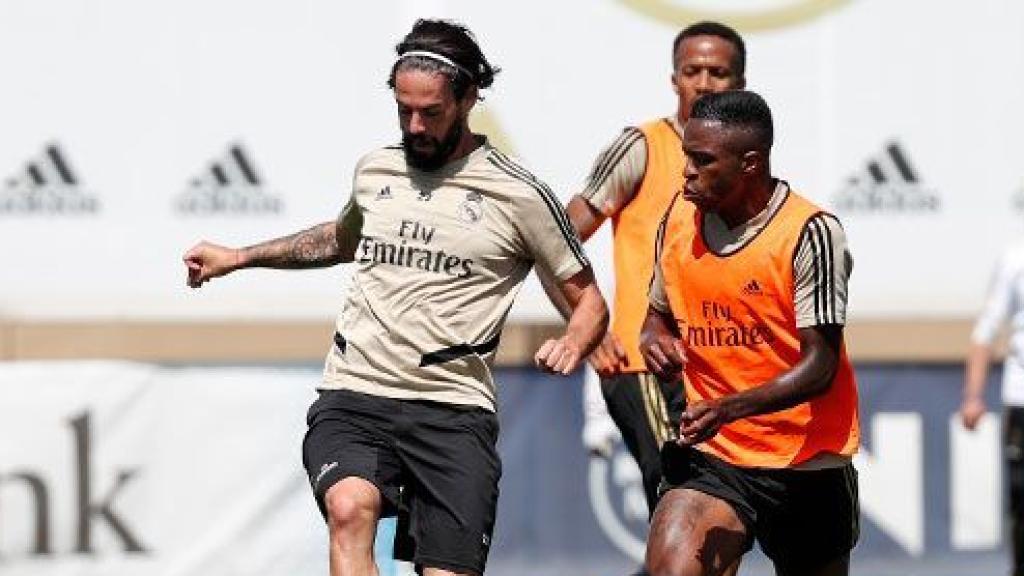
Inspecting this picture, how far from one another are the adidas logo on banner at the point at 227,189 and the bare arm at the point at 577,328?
4032 millimetres

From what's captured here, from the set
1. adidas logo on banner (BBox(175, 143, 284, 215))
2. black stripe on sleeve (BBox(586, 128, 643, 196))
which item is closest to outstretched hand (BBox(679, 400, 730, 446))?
black stripe on sleeve (BBox(586, 128, 643, 196))

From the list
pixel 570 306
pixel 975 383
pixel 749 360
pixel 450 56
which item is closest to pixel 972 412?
pixel 975 383

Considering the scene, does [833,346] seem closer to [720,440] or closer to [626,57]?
[720,440]

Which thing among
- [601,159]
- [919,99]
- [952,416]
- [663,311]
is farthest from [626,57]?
[663,311]

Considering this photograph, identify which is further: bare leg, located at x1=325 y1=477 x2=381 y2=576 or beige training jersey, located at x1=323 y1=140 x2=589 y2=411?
beige training jersey, located at x1=323 y1=140 x2=589 y2=411

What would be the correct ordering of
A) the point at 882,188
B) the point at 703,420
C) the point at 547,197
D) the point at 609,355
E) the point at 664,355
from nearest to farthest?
the point at 703,420, the point at 664,355, the point at 547,197, the point at 609,355, the point at 882,188

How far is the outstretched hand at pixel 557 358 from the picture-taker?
7105 millimetres

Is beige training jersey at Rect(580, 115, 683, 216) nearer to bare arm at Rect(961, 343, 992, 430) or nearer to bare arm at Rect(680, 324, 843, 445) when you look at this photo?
bare arm at Rect(680, 324, 843, 445)

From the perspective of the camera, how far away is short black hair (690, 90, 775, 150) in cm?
711

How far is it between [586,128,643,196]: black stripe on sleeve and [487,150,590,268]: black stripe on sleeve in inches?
45.9

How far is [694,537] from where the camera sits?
279 inches

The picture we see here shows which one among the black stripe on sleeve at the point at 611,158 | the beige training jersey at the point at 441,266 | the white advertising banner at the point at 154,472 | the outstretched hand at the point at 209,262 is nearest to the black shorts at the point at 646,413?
the black stripe on sleeve at the point at 611,158

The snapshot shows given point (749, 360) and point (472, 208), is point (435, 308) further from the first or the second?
point (749, 360)

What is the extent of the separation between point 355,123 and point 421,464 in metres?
4.27
